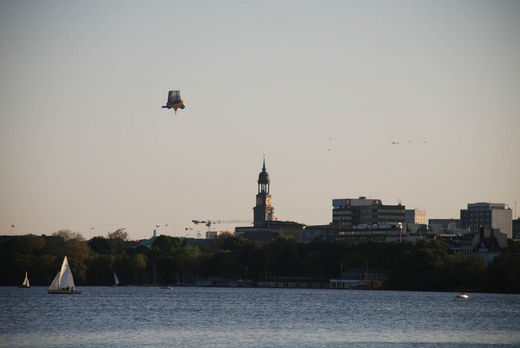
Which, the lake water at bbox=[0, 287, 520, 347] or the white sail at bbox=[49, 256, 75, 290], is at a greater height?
the white sail at bbox=[49, 256, 75, 290]

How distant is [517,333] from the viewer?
341ft

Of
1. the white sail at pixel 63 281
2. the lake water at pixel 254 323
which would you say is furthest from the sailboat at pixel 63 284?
the lake water at pixel 254 323

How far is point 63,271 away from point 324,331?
7638 cm

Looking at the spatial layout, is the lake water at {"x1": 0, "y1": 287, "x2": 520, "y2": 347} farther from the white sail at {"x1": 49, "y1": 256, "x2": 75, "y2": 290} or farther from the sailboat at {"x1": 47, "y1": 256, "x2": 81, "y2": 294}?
the white sail at {"x1": 49, "y1": 256, "x2": 75, "y2": 290}

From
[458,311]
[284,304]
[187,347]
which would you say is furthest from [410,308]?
[187,347]

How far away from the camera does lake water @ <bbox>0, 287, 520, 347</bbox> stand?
93.6 meters

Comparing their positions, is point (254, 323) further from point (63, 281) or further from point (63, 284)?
point (63, 284)

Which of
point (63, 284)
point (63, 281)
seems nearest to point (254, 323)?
point (63, 281)

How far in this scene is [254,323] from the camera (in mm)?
113688

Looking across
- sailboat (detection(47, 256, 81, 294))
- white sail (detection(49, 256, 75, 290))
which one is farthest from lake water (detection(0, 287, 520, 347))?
white sail (detection(49, 256, 75, 290))

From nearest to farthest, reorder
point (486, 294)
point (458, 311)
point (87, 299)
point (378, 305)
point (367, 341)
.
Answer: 1. point (367, 341)
2. point (458, 311)
3. point (378, 305)
4. point (87, 299)
5. point (486, 294)

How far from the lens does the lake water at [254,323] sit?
307 ft

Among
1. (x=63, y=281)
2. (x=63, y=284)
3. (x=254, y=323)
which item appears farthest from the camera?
(x=63, y=284)

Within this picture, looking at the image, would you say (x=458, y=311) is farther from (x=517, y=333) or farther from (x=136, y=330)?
(x=136, y=330)
